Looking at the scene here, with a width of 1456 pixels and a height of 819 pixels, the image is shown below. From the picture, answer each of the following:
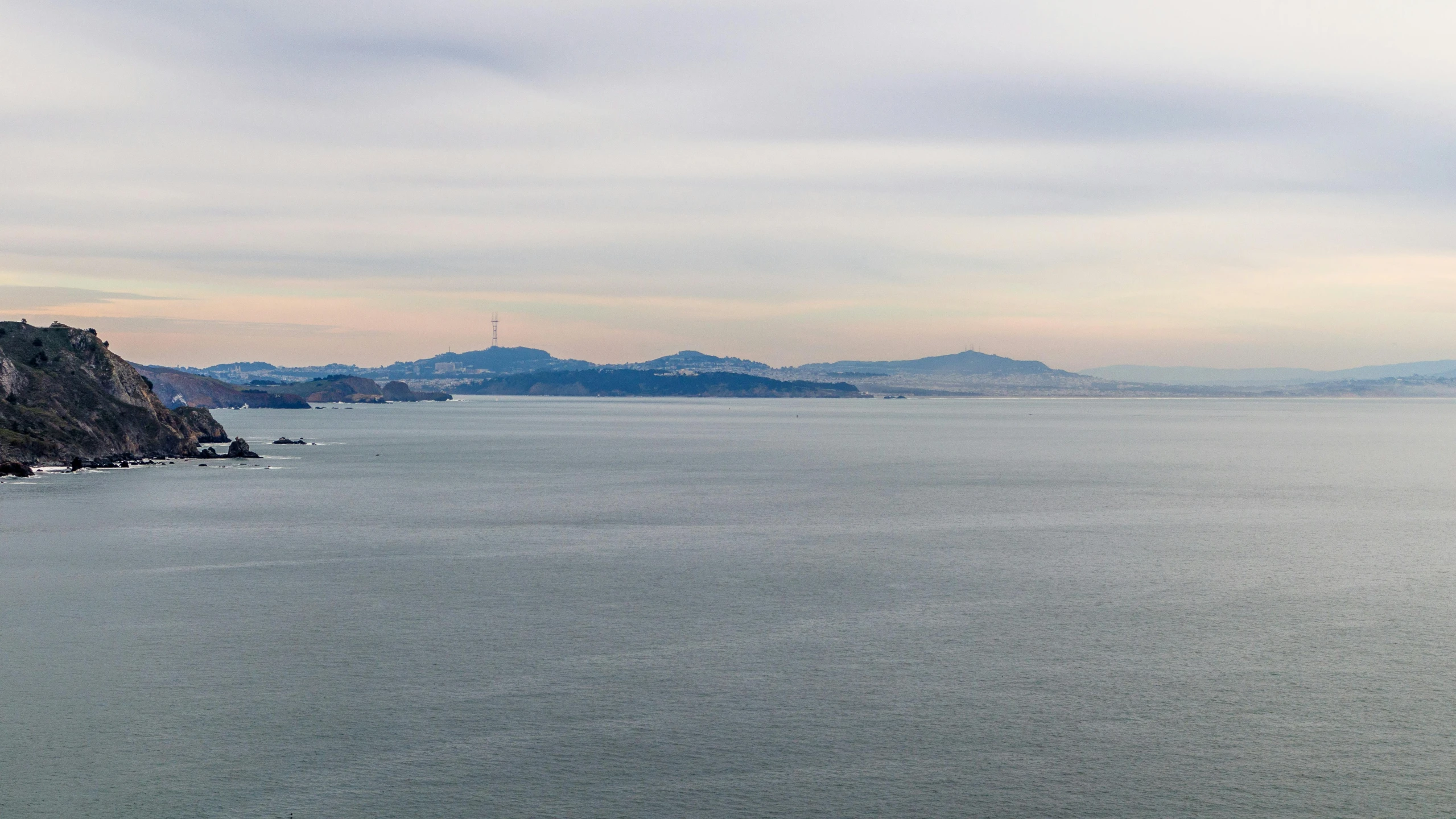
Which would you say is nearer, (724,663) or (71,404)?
(724,663)

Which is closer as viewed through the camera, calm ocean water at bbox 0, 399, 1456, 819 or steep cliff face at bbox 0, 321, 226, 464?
calm ocean water at bbox 0, 399, 1456, 819

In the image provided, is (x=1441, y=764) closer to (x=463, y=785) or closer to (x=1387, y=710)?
(x=1387, y=710)

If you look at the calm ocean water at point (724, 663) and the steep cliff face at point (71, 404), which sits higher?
the steep cliff face at point (71, 404)

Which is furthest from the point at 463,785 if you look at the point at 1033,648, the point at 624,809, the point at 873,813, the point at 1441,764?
the point at 1441,764

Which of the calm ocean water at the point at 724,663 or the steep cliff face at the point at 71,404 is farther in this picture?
the steep cliff face at the point at 71,404

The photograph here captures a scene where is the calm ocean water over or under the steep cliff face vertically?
under
